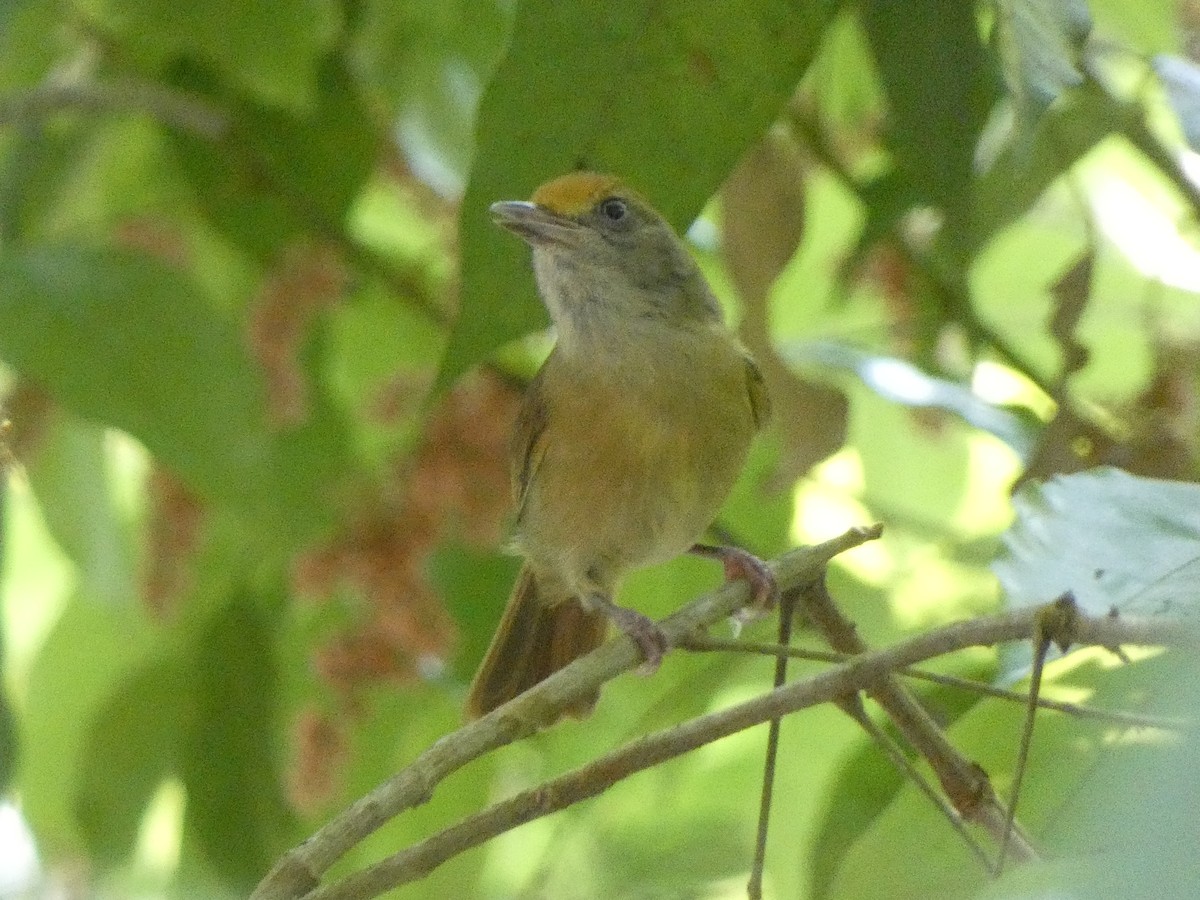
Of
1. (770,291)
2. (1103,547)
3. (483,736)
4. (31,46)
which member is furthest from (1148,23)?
(31,46)

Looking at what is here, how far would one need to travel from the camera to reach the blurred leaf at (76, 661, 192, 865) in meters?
2.99

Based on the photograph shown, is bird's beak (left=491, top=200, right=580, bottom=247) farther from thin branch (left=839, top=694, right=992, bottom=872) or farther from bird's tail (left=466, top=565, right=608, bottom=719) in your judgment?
thin branch (left=839, top=694, right=992, bottom=872)

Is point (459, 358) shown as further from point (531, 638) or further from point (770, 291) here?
point (531, 638)

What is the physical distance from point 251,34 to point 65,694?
1528 mm

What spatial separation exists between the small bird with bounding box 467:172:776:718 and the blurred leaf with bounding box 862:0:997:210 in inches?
19.6

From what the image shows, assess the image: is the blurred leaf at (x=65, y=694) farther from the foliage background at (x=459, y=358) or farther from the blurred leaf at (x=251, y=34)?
the blurred leaf at (x=251, y=34)

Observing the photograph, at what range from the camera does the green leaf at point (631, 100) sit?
1887 mm

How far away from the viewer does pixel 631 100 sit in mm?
1973

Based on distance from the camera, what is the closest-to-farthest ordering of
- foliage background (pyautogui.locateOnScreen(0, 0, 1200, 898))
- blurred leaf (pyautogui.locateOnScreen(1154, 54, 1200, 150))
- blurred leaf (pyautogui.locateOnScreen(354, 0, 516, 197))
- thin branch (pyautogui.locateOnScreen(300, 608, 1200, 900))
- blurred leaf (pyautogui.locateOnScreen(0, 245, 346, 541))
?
Answer: 1. thin branch (pyautogui.locateOnScreen(300, 608, 1200, 900))
2. blurred leaf (pyautogui.locateOnScreen(1154, 54, 1200, 150))
3. foliage background (pyautogui.locateOnScreen(0, 0, 1200, 898))
4. blurred leaf (pyautogui.locateOnScreen(0, 245, 346, 541))
5. blurred leaf (pyautogui.locateOnScreen(354, 0, 516, 197))

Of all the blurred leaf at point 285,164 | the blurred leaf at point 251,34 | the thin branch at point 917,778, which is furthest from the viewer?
the blurred leaf at point 285,164

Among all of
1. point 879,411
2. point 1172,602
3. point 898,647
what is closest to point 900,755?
point 898,647

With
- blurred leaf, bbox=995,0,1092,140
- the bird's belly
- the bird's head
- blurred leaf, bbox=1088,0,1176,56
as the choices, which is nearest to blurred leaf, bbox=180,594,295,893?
the bird's belly

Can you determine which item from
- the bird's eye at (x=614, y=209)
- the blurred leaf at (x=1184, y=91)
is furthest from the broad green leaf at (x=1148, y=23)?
the bird's eye at (x=614, y=209)

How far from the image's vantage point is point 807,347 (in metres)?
2.60
